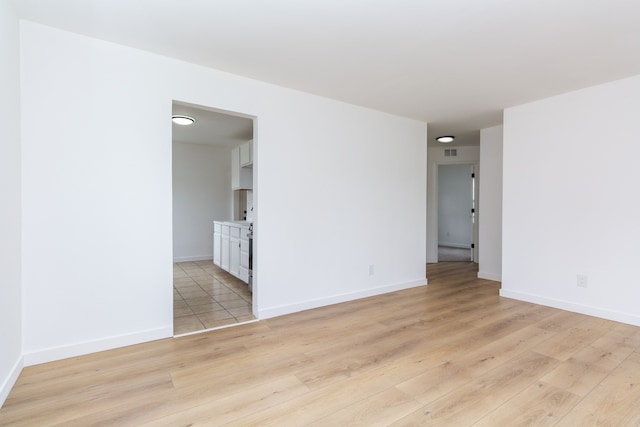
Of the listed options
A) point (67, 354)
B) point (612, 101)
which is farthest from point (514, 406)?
point (612, 101)

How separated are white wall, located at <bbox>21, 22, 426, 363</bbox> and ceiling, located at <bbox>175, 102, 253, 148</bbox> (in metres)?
→ 1.00

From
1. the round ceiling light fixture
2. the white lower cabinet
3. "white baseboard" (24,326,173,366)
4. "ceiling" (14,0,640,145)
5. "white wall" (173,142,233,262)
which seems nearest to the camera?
"ceiling" (14,0,640,145)

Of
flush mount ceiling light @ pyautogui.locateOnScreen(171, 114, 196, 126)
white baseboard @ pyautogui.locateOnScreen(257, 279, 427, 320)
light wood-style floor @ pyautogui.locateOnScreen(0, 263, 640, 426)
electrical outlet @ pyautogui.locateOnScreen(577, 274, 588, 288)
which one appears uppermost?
flush mount ceiling light @ pyautogui.locateOnScreen(171, 114, 196, 126)

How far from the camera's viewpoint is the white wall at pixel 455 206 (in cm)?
848

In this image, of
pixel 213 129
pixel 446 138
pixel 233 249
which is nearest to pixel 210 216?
pixel 233 249

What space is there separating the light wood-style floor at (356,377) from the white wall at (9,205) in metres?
0.22

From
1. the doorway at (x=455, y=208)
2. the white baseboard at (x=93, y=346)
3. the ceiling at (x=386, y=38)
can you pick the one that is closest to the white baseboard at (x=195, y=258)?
the white baseboard at (x=93, y=346)

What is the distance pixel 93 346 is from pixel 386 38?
3175 millimetres

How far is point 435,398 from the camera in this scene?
1850 mm

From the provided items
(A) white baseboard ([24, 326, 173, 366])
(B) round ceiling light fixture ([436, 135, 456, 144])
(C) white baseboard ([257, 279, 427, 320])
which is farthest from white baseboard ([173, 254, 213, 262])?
(B) round ceiling light fixture ([436, 135, 456, 144])

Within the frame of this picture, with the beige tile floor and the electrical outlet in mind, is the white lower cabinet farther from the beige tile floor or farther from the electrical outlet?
the electrical outlet

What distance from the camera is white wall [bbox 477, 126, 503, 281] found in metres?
4.91

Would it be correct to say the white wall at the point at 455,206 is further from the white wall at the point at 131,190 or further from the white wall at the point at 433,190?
the white wall at the point at 131,190

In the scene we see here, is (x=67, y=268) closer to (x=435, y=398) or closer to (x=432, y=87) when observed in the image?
(x=435, y=398)
